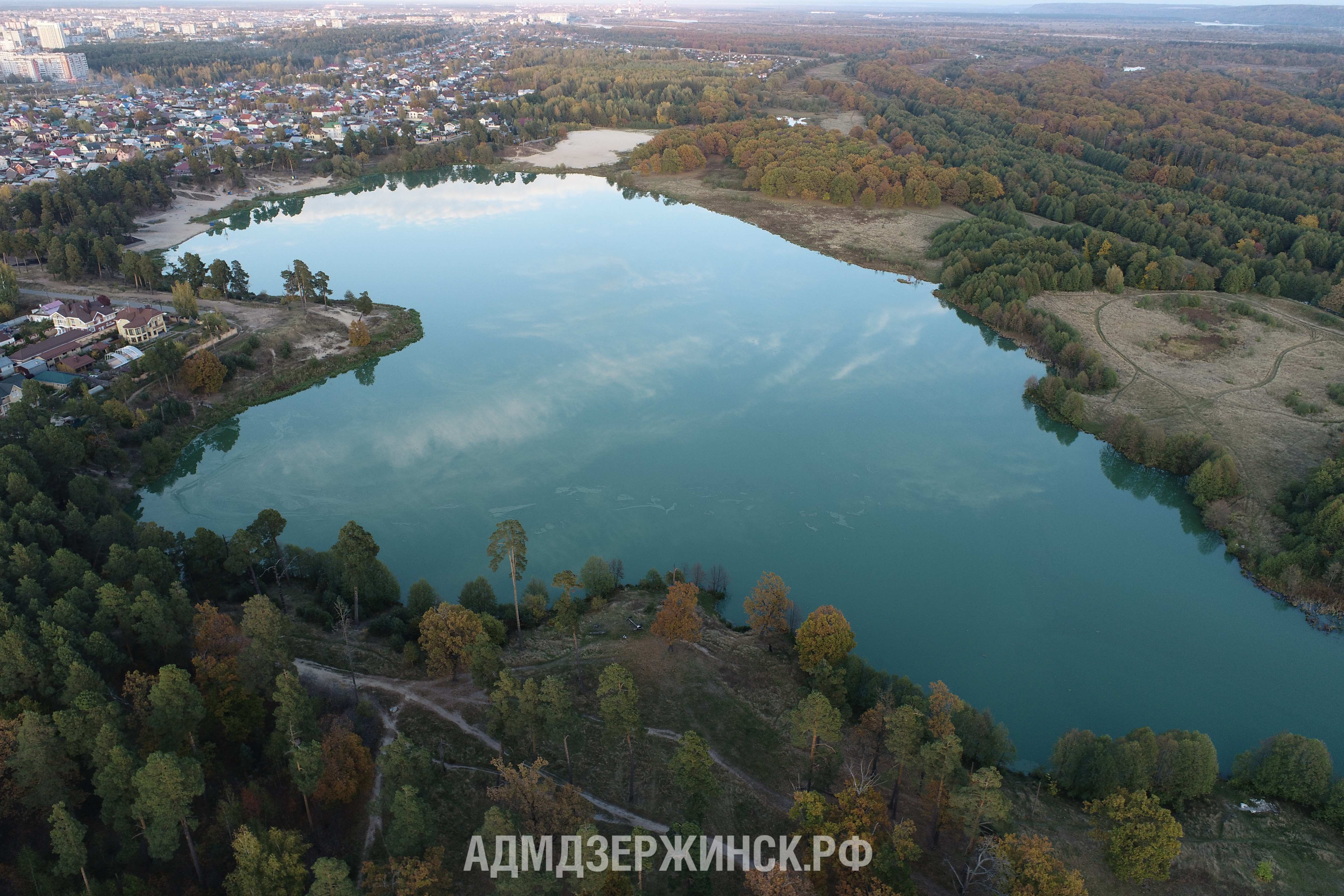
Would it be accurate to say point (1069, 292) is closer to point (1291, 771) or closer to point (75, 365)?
point (1291, 771)

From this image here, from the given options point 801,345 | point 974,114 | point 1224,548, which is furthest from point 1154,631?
point 974,114

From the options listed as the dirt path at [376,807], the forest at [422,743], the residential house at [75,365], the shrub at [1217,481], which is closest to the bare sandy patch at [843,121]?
the shrub at [1217,481]

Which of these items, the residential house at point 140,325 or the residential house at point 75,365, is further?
the residential house at point 140,325

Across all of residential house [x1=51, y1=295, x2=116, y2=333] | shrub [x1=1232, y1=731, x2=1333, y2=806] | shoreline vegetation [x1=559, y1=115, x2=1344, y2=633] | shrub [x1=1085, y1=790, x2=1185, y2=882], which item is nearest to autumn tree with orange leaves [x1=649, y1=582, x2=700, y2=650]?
shrub [x1=1085, y1=790, x2=1185, y2=882]

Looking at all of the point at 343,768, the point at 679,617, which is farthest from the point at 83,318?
the point at 679,617

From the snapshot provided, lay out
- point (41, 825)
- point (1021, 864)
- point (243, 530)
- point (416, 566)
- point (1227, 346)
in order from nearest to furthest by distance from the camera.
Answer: point (1021, 864) < point (41, 825) < point (243, 530) < point (416, 566) < point (1227, 346)

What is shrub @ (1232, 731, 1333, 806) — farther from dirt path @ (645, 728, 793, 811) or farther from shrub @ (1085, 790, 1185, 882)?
dirt path @ (645, 728, 793, 811)

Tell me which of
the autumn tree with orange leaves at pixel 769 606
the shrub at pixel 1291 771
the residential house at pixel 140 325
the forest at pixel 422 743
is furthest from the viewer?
the residential house at pixel 140 325

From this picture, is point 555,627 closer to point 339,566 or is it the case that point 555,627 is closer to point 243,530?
point 339,566

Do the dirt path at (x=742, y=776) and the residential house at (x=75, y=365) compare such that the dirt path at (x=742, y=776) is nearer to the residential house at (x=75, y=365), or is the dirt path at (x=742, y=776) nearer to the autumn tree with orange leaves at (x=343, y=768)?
the autumn tree with orange leaves at (x=343, y=768)
